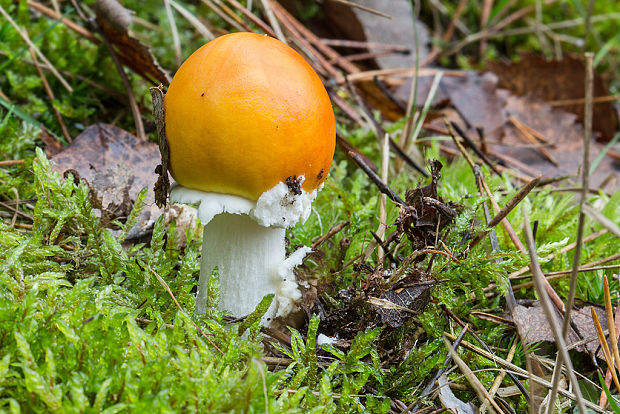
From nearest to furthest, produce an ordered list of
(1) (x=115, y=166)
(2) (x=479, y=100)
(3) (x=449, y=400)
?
(3) (x=449, y=400)
(1) (x=115, y=166)
(2) (x=479, y=100)

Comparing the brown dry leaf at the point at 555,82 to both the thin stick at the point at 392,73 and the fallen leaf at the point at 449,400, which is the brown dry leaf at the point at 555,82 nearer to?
the thin stick at the point at 392,73

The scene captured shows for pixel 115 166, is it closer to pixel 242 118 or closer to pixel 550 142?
pixel 242 118

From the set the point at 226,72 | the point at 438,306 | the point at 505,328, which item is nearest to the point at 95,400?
the point at 226,72

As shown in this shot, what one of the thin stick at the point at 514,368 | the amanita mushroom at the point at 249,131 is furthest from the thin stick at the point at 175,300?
the thin stick at the point at 514,368

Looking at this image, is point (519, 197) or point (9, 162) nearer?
point (519, 197)

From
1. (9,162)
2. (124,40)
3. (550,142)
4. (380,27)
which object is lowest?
(550,142)

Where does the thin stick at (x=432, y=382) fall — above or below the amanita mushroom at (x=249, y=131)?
below

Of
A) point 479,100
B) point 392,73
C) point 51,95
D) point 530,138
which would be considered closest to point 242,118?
point 51,95
